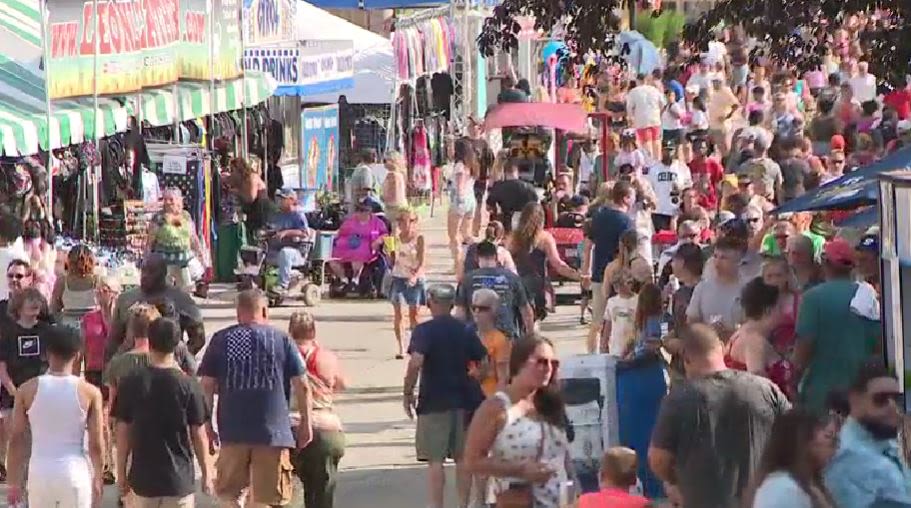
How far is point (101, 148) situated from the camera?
22.5 metres

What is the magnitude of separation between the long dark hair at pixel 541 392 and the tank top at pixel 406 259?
854cm

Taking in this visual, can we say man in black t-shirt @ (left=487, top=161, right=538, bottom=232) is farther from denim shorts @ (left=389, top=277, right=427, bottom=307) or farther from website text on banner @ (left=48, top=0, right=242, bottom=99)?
website text on banner @ (left=48, top=0, right=242, bottom=99)

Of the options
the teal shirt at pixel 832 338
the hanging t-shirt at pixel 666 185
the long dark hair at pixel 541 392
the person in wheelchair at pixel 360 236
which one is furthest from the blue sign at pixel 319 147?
the long dark hair at pixel 541 392

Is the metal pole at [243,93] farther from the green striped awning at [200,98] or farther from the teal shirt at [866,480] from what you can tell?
the teal shirt at [866,480]

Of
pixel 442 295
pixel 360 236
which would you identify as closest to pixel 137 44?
pixel 360 236

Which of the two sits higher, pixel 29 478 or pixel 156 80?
pixel 156 80

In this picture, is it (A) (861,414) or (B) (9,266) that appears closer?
(A) (861,414)

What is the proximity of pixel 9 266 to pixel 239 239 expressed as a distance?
370 inches

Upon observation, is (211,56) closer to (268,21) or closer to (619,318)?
(268,21)

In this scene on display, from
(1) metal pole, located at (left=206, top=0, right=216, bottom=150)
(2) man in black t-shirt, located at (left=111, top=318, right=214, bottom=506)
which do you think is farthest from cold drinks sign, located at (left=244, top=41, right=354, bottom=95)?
(2) man in black t-shirt, located at (left=111, top=318, right=214, bottom=506)

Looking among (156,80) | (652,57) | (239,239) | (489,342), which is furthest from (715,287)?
(652,57)

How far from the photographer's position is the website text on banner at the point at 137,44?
21.2 metres

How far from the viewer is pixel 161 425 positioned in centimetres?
1006

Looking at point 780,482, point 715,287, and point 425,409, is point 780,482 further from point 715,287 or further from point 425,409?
point 715,287
